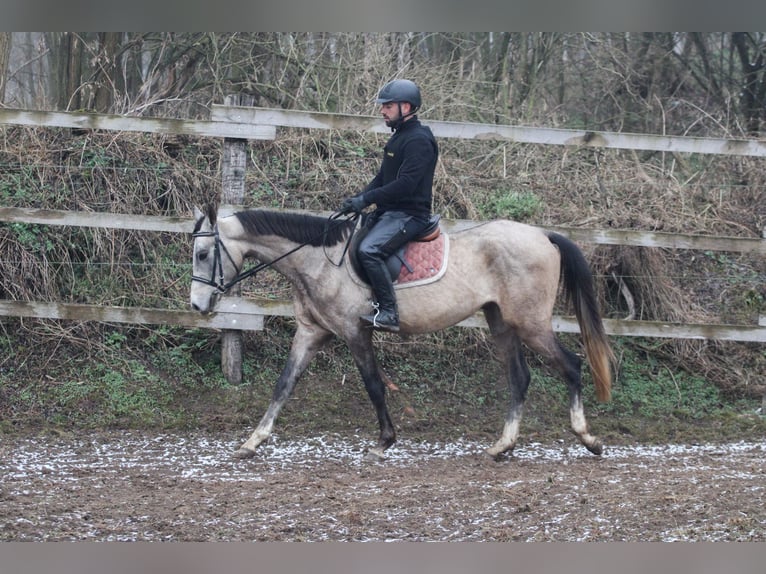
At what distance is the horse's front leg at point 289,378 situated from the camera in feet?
21.5

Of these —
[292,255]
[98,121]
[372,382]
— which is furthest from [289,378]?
[98,121]

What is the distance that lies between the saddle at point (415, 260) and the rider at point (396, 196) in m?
0.07

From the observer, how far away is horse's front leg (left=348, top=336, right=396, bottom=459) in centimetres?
653

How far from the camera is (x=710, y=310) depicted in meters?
8.81

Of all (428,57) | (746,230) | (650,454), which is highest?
(428,57)

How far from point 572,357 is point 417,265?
1.40m

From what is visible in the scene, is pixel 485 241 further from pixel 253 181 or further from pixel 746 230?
pixel 746 230

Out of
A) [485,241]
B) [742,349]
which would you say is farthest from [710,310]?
[485,241]

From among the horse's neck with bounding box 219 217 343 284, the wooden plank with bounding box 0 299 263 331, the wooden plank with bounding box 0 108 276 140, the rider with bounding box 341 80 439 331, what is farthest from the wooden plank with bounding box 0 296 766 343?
the wooden plank with bounding box 0 108 276 140

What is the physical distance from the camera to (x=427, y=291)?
21.4 feet

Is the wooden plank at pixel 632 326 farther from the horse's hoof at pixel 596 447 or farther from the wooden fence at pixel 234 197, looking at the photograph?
the horse's hoof at pixel 596 447

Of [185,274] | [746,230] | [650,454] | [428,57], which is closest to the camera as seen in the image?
[650,454]

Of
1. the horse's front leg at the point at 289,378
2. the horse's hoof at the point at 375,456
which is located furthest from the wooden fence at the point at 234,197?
the horse's hoof at the point at 375,456

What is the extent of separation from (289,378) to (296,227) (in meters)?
1.16
